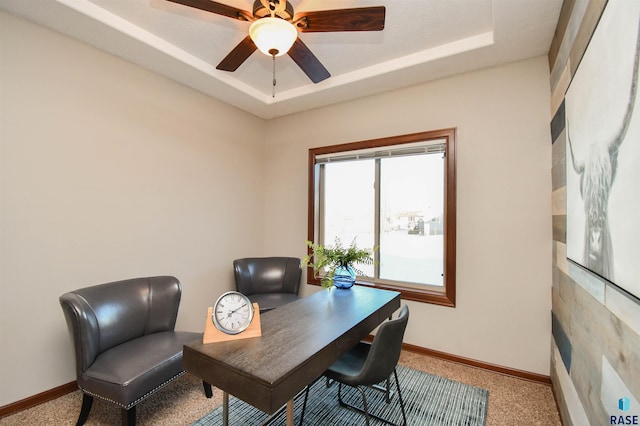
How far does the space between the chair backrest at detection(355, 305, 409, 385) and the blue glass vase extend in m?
0.88

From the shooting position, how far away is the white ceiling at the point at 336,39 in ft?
6.61

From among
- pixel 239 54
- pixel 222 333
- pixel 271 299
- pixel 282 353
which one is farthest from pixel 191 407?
pixel 239 54

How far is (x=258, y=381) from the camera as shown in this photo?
1131mm

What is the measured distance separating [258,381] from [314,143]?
2991 millimetres

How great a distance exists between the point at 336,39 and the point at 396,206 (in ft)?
5.76

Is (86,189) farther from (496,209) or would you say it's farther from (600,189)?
(496,209)

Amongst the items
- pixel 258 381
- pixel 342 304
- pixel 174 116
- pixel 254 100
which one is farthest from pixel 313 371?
pixel 254 100

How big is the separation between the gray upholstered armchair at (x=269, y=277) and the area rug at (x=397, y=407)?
3.74 ft

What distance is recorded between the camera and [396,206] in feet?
10.6

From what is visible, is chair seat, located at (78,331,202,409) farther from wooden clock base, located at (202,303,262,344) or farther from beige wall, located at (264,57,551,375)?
beige wall, located at (264,57,551,375)

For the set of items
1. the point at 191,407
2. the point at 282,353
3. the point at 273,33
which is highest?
the point at 273,33

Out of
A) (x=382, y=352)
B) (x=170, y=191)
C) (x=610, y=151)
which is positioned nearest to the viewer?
(x=610, y=151)

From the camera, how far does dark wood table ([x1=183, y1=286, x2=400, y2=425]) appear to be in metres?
1.15

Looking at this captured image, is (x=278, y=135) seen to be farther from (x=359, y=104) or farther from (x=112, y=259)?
(x=112, y=259)
